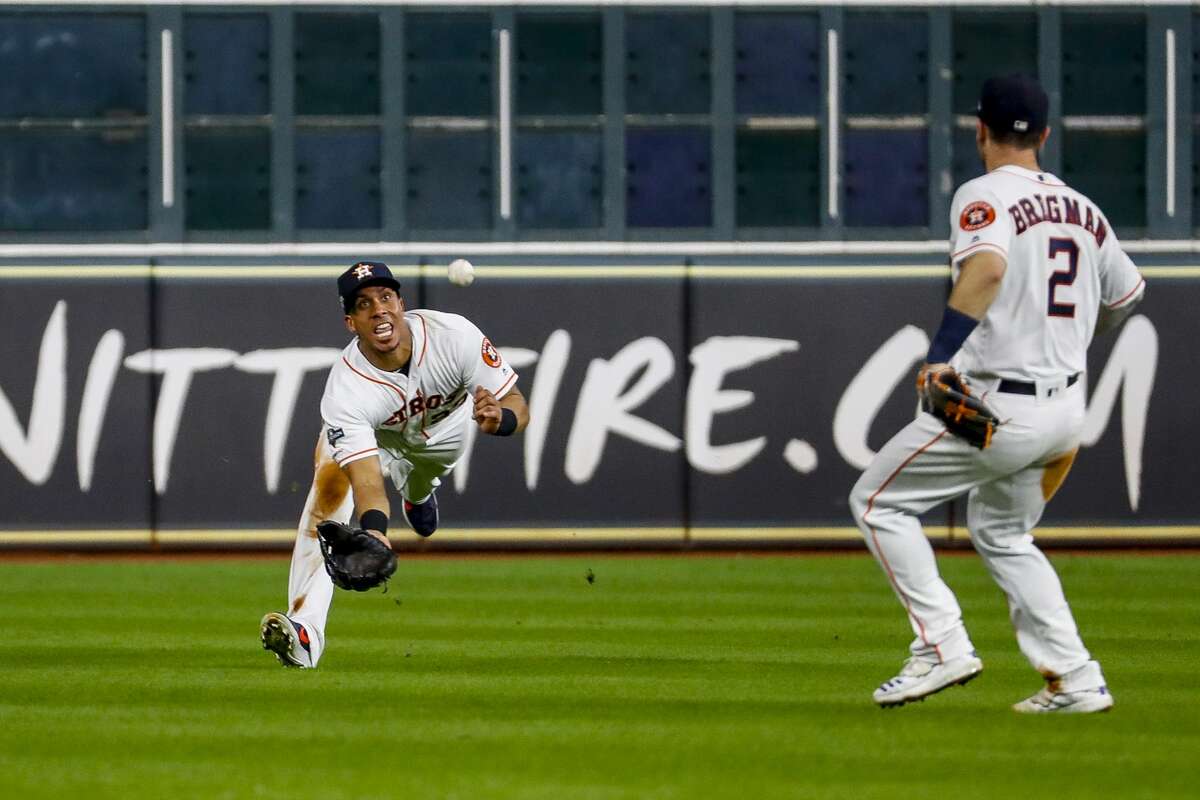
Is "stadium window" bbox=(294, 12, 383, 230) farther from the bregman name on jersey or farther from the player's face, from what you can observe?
the bregman name on jersey

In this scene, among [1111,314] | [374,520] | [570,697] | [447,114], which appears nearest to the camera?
Result: [1111,314]

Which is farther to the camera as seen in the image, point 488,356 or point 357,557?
point 488,356

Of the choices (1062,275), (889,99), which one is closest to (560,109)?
(889,99)

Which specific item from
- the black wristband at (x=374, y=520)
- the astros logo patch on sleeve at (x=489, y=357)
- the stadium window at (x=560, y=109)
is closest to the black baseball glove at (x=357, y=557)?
the black wristband at (x=374, y=520)

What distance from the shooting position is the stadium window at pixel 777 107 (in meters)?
13.3

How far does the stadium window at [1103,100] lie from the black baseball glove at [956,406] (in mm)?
7100

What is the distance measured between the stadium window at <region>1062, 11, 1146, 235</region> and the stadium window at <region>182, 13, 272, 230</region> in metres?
4.52

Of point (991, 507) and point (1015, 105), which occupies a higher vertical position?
point (1015, 105)

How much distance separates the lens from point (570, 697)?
291 inches

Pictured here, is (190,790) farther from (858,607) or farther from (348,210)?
(348,210)

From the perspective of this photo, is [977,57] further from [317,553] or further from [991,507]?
[991,507]

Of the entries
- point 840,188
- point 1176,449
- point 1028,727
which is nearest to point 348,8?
point 840,188

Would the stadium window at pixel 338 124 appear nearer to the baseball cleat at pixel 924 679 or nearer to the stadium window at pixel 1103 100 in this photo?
the stadium window at pixel 1103 100

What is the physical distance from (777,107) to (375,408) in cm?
556
